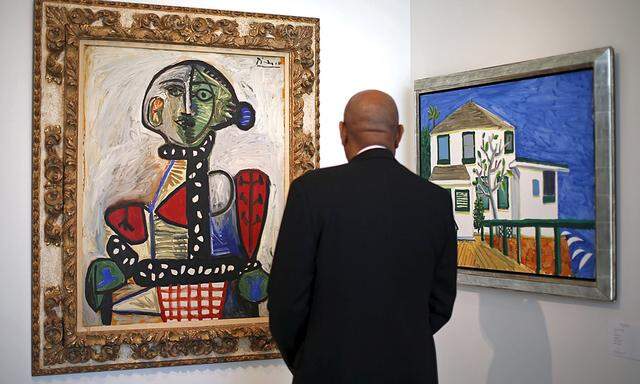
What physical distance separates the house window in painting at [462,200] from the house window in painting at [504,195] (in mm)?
180

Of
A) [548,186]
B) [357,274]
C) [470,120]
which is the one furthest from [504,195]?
[357,274]

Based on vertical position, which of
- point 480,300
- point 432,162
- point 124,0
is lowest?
point 480,300

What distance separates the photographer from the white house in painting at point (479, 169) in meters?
2.47

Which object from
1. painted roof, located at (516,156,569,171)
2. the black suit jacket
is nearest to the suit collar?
the black suit jacket

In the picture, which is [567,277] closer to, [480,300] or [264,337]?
[480,300]

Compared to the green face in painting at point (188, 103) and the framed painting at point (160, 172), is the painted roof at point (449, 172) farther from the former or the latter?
the green face in painting at point (188, 103)

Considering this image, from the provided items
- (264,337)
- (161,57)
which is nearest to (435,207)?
(264,337)

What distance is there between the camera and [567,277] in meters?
2.37

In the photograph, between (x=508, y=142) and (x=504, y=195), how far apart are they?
20 cm

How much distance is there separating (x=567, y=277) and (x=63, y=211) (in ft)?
6.18

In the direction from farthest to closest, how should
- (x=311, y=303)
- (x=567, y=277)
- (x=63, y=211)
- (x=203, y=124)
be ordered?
(x=203, y=124) → (x=63, y=211) → (x=567, y=277) → (x=311, y=303)

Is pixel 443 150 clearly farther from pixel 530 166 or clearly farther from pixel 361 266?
pixel 361 266
